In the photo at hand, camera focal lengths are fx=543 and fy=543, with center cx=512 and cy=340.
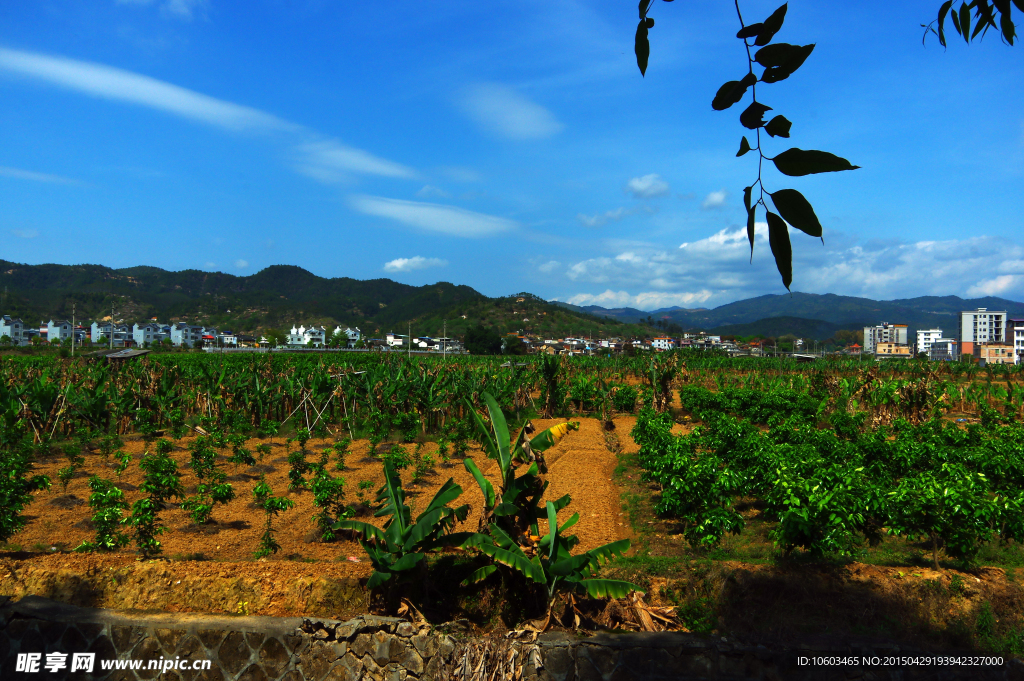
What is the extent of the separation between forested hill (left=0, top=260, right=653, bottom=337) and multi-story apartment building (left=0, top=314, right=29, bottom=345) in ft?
30.4

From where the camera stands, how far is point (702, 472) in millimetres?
6820

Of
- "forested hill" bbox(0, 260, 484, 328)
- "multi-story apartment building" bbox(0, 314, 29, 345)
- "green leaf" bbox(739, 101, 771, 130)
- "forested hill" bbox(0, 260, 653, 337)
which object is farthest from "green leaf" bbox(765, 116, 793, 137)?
"forested hill" bbox(0, 260, 484, 328)

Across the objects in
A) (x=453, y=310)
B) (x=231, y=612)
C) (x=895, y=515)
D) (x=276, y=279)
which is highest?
(x=276, y=279)

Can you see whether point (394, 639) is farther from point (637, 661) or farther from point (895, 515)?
point (895, 515)

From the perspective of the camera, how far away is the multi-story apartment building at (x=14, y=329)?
2731 inches

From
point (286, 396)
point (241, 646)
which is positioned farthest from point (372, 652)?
point (286, 396)

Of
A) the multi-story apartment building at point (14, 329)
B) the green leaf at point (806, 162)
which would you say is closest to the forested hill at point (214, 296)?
the multi-story apartment building at point (14, 329)

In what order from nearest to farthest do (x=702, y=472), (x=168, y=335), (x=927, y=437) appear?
1. (x=702, y=472)
2. (x=927, y=437)
3. (x=168, y=335)

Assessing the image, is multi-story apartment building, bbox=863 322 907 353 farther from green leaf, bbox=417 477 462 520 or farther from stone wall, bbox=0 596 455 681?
stone wall, bbox=0 596 455 681

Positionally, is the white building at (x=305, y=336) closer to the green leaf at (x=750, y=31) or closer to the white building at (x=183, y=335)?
the white building at (x=183, y=335)

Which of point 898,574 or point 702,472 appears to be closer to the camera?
point 898,574

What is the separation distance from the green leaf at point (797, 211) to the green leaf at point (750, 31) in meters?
0.50

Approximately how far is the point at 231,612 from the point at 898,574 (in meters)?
6.27

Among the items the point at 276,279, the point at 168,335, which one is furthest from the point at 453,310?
the point at 276,279
